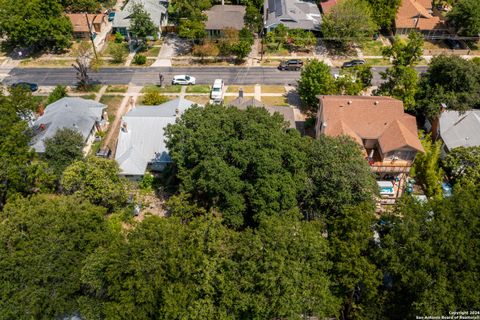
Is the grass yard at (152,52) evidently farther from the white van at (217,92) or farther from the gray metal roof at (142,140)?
the gray metal roof at (142,140)

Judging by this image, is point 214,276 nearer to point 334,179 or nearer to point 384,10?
point 334,179

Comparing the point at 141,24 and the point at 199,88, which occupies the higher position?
the point at 141,24

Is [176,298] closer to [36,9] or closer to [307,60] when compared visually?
[307,60]

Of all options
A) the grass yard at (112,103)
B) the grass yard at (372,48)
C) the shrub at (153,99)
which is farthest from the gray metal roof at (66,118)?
the grass yard at (372,48)

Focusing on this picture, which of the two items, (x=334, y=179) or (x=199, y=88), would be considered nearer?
(x=334, y=179)

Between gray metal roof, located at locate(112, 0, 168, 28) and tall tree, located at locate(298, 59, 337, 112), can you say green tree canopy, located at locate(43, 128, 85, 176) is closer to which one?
tall tree, located at locate(298, 59, 337, 112)

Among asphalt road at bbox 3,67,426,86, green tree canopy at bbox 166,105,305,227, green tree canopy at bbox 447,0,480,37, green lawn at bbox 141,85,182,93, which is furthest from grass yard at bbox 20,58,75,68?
green tree canopy at bbox 447,0,480,37

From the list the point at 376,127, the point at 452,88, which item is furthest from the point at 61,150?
the point at 452,88
